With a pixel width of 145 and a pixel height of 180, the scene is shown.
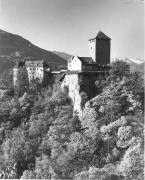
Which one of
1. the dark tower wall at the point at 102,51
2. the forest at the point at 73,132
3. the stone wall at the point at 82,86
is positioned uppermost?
the dark tower wall at the point at 102,51

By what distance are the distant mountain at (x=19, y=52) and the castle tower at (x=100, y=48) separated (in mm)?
8615

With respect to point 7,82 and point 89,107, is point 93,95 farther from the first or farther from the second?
point 7,82

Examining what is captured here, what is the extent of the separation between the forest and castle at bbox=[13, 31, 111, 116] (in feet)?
1.19

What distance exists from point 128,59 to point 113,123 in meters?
3.81

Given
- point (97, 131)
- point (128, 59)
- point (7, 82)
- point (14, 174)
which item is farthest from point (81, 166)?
point (7, 82)

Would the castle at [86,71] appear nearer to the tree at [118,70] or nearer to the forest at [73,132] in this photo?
the forest at [73,132]

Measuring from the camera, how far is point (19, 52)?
31625 mm

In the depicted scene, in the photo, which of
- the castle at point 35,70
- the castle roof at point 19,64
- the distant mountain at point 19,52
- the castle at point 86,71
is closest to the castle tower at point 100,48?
the castle at point 86,71

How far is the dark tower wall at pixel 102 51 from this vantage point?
726 inches

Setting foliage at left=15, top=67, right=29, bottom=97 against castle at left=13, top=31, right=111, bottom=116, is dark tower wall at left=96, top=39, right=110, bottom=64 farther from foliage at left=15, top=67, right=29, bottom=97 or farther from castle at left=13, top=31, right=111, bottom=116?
foliage at left=15, top=67, right=29, bottom=97

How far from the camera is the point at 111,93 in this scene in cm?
1600

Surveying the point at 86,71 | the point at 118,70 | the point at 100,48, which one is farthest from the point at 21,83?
the point at 118,70

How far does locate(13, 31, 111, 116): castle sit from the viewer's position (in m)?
16.8

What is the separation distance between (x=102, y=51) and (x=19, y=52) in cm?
1425
